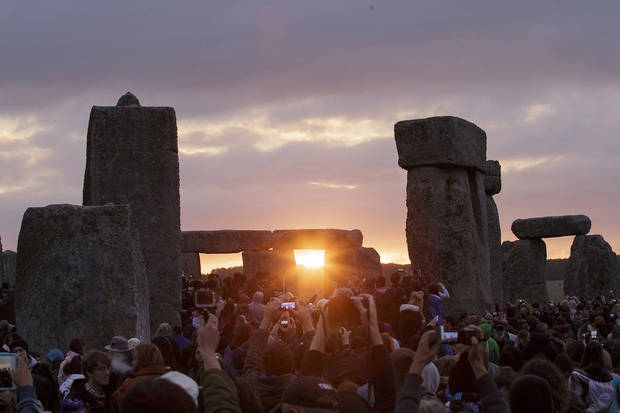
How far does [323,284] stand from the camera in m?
24.4

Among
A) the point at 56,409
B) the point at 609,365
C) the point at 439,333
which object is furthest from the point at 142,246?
the point at 439,333

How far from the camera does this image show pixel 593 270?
80.5 ft

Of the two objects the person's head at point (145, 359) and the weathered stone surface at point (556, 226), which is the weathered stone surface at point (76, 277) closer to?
the person's head at point (145, 359)

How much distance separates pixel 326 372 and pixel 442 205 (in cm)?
856

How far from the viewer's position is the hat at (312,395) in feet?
12.1

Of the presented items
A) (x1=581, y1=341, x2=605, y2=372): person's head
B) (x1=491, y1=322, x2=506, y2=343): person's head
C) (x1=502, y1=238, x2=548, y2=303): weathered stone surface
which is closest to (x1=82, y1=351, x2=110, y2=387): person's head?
(x1=581, y1=341, x2=605, y2=372): person's head

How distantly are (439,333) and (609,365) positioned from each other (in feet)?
10.1

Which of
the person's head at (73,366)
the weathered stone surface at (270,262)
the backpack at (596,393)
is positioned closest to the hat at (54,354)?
the person's head at (73,366)

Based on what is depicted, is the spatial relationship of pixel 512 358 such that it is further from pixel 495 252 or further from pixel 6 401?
pixel 495 252

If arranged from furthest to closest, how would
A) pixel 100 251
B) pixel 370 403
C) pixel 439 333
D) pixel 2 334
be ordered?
pixel 100 251 < pixel 2 334 < pixel 370 403 < pixel 439 333

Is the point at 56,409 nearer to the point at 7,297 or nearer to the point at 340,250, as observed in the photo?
the point at 7,297

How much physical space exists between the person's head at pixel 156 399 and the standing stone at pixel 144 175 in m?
9.11

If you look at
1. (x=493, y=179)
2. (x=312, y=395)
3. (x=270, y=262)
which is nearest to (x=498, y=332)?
(x=312, y=395)

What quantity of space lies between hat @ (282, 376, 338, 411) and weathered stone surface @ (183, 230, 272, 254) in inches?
894
